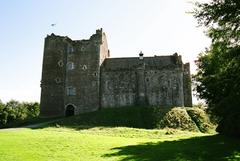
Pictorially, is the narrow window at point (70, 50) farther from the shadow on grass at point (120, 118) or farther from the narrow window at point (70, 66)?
the shadow on grass at point (120, 118)

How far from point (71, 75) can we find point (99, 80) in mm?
5253

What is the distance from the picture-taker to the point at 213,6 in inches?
861

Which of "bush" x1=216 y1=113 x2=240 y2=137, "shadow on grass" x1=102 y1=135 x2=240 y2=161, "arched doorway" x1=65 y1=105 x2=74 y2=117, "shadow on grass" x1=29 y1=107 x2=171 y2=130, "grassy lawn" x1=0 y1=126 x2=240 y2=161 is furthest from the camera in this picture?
"arched doorway" x1=65 y1=105 x2=74 y2=117

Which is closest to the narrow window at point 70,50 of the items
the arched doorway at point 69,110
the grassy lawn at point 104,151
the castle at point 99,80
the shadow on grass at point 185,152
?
the castle at point 99,80

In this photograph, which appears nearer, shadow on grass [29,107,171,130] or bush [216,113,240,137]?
bush [216,113,240,137]

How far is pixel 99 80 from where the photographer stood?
200ft

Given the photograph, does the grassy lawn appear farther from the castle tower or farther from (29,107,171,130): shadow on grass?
the castle tower

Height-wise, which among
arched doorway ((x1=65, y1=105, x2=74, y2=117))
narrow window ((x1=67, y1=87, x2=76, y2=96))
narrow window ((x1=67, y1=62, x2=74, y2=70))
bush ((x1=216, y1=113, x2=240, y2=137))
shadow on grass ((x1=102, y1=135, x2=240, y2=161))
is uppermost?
narrow window ((x1=67, y1=62, x2=74, y2=70))

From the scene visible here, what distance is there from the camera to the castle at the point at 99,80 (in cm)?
5944

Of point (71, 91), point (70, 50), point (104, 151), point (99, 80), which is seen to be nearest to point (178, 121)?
point (99, 80)

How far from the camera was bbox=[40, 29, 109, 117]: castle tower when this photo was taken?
60.6 metres

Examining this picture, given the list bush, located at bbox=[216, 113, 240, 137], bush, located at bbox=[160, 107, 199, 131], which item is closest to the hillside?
bush, located at bbox=[160, 107, 199, 131]

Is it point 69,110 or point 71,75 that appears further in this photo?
point 71,75

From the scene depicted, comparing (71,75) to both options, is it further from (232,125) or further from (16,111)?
(232,125)
